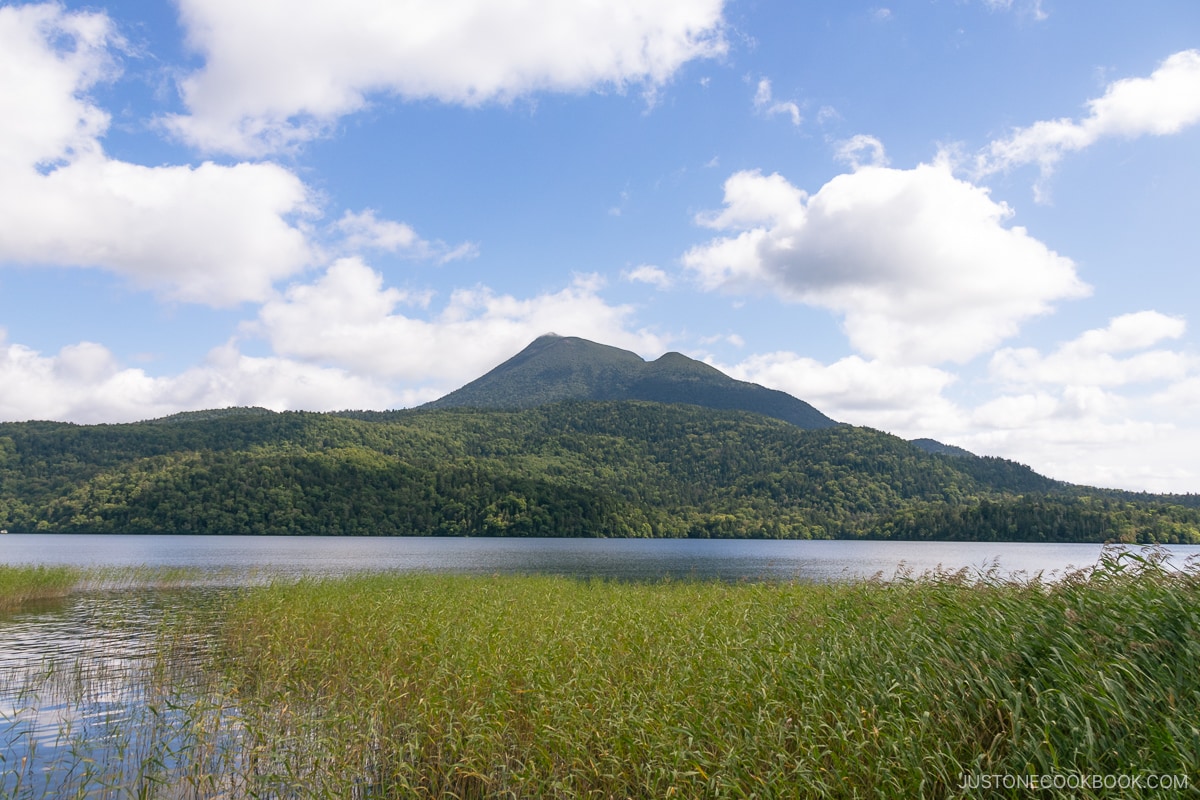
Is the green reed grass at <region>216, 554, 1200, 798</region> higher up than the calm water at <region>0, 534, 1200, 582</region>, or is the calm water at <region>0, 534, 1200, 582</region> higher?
the green reed grass at <region>216, 554, 1200, 798</region>

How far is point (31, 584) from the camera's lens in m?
34.8

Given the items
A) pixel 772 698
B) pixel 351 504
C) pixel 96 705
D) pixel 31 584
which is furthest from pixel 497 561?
pixel 351 504

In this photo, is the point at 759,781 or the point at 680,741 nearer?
the point at 759,781

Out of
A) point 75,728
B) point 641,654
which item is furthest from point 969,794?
point 75,728

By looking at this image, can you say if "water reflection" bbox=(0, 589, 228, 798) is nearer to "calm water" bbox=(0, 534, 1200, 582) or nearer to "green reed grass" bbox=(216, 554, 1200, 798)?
"green reed grass" bbox=(216, 554, 1200, 798)

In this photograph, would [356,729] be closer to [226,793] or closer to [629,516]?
[226,793]

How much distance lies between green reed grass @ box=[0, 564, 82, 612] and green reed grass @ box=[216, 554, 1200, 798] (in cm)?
2597

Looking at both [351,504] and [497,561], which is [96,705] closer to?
[497,561]

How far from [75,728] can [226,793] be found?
6043mm

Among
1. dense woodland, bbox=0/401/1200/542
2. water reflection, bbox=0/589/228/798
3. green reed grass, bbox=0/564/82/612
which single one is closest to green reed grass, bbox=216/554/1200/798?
water reflection, bbox=0/589/228/798

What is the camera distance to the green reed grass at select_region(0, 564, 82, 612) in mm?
32531

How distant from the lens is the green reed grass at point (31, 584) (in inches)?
1281

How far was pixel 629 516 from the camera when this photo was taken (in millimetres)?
172750

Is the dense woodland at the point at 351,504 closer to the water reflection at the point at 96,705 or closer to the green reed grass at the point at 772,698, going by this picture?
the water reflection at the point at 96,705
